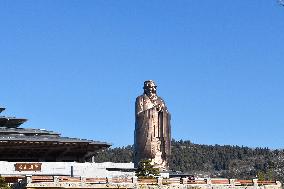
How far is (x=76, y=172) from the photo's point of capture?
6725cm

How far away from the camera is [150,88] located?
85.9 meters

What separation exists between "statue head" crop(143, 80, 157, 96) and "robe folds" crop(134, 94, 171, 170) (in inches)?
24.0

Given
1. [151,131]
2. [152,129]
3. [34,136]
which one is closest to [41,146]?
[34,136]

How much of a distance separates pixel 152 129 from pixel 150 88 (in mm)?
5169

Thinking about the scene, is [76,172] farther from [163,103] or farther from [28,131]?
[163,103]

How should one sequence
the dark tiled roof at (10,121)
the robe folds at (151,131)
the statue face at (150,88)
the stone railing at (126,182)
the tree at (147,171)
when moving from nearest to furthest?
the stone railing at (126,182), the tree at (147,171), the dark tiled roof at (10,121), the robe folds at (151,131), the statue face at (150,88)

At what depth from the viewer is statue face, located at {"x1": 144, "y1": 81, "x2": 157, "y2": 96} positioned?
8588cm

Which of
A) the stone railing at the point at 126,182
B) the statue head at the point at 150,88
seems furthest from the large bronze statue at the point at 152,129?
the stone railing at the point at 126,182

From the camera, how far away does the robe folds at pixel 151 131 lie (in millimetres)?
83625

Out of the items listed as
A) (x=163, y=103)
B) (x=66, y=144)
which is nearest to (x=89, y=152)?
(x=66, y=144)

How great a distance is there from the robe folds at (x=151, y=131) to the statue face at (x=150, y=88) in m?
0.61

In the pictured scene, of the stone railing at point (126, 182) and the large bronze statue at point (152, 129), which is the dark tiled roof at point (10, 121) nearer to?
the large bronze statue at point (152, 129)

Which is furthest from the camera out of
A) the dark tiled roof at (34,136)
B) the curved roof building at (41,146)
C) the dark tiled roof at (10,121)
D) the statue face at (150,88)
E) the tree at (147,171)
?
the statue face at (150,88)

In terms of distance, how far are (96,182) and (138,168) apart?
19.0 meters
